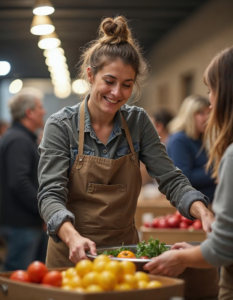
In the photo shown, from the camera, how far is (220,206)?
1744 millimetres

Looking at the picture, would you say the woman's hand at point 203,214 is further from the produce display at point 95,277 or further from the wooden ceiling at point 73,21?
the wooden ceiling at point 73,21

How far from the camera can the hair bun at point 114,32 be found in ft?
8.35

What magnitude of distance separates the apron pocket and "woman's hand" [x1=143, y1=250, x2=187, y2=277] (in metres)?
0.60

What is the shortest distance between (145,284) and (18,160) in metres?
3.37

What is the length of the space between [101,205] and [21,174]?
2.56 m

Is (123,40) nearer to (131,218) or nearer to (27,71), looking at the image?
(131,218)

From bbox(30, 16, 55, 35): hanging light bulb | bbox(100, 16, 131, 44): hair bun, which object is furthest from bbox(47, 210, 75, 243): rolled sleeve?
bbox(30, 16, 55, 35): hanging light bulb

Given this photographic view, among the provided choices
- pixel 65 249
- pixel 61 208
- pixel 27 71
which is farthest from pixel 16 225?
pixel 27 71

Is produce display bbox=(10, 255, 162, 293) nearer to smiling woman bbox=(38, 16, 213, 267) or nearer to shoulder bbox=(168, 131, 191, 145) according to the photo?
smiling woman bbox=(38, 16, 213, 267)

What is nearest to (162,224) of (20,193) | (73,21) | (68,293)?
(20,193)

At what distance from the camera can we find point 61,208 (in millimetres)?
2213

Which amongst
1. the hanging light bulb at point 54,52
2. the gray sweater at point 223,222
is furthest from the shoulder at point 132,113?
the hanging light bulb at point 54,52

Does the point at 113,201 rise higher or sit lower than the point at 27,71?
lower

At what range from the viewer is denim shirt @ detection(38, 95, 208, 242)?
229 cm
